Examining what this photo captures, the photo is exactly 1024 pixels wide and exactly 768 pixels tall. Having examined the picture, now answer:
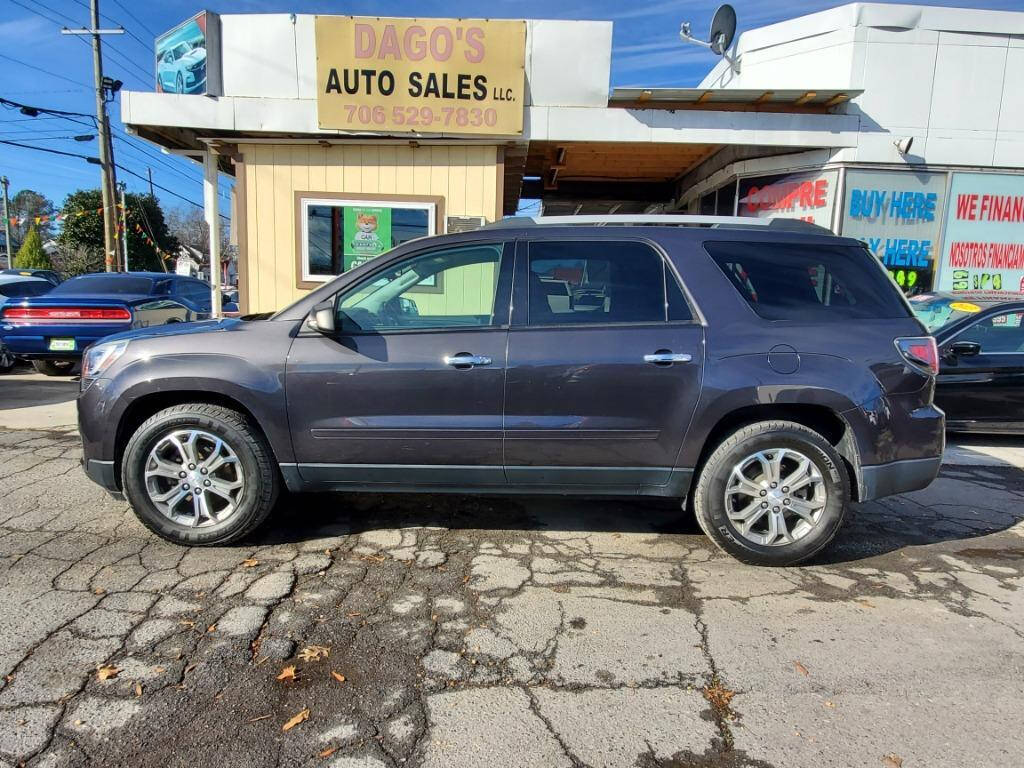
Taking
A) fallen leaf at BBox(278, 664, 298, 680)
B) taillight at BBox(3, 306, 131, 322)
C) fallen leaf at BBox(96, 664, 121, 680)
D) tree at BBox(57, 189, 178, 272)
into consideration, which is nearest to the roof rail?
fallen leaf at BBox(278, 664, 298, 680)

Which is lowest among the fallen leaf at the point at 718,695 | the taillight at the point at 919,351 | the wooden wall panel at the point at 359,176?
the fallen leaf at the point at 718,695

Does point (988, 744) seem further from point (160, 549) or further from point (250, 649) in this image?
point (160, 549)

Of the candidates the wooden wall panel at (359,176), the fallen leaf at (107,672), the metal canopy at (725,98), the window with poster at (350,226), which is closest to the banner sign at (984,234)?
the metal canopy at (725,98)

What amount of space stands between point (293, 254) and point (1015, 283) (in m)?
9.82

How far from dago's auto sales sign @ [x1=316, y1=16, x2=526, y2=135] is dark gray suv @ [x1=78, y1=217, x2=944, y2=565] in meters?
4.50

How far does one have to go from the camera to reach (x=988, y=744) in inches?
88.9

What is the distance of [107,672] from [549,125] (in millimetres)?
7009

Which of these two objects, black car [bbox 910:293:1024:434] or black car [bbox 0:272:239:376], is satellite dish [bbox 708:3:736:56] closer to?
black car [bbox 910:293:1024:434]

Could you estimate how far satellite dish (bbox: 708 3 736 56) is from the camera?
9.48 meters

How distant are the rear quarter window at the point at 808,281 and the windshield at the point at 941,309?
3.42m

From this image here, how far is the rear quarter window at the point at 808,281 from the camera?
3660 millimetres

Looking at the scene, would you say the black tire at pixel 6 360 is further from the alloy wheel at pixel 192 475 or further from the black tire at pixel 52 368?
the alloy wheel at pixel 192 475

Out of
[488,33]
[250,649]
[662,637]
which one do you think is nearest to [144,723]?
[250,649]

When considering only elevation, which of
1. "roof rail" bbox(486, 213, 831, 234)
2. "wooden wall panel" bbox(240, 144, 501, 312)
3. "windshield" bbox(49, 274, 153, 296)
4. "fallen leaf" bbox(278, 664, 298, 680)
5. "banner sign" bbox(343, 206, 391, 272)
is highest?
"wooden wall panel" bbox(240, 144, 501, 312)
